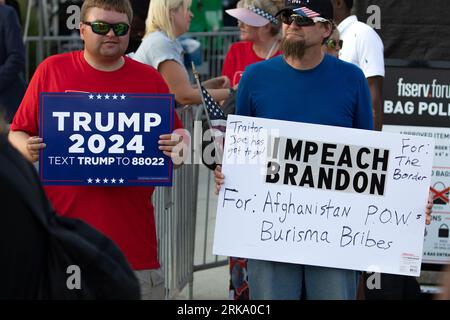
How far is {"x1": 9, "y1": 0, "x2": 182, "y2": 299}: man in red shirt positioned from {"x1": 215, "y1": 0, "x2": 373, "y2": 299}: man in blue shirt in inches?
18.2

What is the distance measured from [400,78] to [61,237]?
455cm

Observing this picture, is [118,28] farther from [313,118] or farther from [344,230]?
[344,230]

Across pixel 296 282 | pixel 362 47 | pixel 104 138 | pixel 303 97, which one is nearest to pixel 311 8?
pixel 303 97

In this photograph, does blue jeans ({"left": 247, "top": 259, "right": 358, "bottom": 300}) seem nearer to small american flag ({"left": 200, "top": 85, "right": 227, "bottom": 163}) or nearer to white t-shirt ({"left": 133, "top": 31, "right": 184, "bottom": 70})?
small american flag ({"left": 200, "top": 85, "right": 227, "bottom": 163})

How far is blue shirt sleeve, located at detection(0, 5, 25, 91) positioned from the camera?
10.5 meters

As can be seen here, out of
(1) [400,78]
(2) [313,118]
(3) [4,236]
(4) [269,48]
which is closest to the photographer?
(3) [4,236]

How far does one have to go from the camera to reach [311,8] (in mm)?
5336

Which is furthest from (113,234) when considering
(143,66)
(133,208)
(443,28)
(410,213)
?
(443,28)

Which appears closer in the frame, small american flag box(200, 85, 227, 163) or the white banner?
small american flag box(200, 85, 227, 163)

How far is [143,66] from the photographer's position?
5.53m

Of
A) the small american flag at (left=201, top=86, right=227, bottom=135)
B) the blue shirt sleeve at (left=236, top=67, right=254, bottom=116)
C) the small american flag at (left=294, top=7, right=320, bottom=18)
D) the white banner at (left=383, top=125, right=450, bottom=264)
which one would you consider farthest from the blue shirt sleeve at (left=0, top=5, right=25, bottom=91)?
the small american flag at (left=294, top=7, right=320, bottom=18)

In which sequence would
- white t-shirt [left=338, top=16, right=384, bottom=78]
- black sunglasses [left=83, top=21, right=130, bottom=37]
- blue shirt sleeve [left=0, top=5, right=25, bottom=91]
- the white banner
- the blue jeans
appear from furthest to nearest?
blue shirt sleeve [left=0, top=5, right=25, bottom=91], the white banner, white t-shirt [left=338, top=16, right=384, bottom=78], black sunglasses [left=83, top=21, right=130, bottom=37], the blue jeans

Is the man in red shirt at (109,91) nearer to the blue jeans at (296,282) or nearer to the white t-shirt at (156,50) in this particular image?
the blue jeans at (296,282)

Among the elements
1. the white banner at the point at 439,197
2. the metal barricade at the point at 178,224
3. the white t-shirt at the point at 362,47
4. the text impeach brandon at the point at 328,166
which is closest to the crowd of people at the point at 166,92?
the text impeach brandon at the point at 328,166
